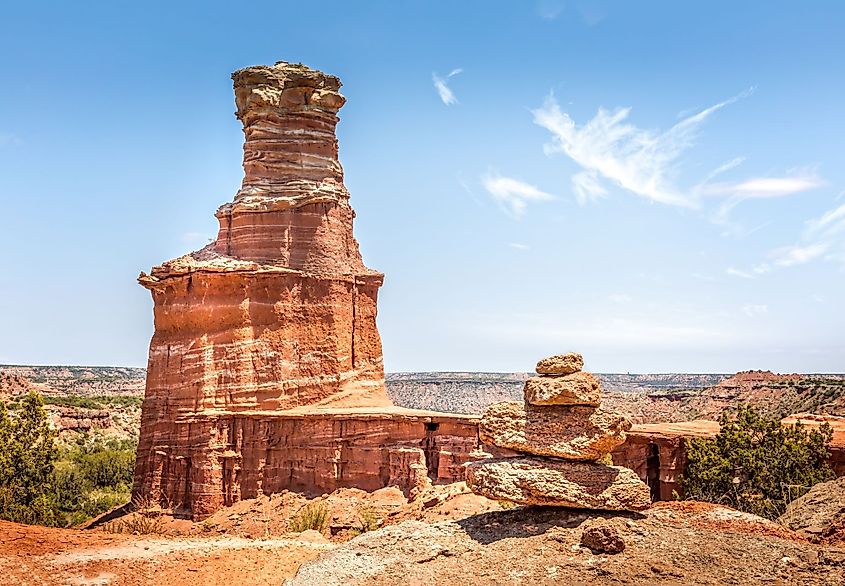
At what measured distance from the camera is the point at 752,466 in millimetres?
25047

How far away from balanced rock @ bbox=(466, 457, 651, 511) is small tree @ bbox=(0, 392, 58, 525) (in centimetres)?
1919

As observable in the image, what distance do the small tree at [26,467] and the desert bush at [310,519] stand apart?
8.83 metres

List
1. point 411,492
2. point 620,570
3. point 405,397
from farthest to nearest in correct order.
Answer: point 405,397 < point 411,492 < point 620,570

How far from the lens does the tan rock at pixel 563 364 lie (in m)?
15.8

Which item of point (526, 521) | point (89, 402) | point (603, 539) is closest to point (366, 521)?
point (526, 521)

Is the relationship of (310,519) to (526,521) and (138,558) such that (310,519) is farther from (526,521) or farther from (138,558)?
(526,521)

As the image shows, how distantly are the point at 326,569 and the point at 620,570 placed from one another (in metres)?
5.29

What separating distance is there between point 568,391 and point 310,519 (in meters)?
13.4

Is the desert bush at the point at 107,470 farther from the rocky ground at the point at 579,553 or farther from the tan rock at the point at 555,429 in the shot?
the tan rock at the point at 555,429

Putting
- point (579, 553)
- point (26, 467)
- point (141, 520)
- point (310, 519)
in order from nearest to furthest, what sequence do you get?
point (579, 553), point (310, 519), point (141, 520), point (26, 467)

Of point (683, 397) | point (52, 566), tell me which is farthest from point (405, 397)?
point (52, 566)

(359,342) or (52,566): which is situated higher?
(359,342)

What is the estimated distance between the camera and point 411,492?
94.1 feet

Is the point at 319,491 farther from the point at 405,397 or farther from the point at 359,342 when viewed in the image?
the point at 405,397
